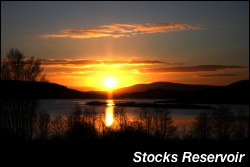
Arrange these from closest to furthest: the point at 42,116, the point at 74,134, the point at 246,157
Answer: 1. the point at 246,157
2. the point at 74,134
3. the point at 42,116

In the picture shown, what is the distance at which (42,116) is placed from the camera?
184 ft

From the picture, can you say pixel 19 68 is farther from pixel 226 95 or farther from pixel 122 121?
pixel 226 95

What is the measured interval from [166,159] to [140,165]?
1.68 meters

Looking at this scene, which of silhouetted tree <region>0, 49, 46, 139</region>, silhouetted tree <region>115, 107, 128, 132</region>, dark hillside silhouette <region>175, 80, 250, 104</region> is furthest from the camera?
dark hillside silhouette <region>175, 80, 250, 104</region>

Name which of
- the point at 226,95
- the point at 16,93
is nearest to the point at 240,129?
the point at 16,93

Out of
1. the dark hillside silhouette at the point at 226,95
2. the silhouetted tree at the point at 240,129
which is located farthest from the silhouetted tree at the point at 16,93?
the dark hillside silhouette at the point at 226,95

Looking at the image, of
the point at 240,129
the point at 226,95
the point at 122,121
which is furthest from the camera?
the point at 226,95

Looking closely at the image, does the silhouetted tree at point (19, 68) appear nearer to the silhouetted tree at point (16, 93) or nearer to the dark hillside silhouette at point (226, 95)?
the silhouetted tree at point (16, 93)

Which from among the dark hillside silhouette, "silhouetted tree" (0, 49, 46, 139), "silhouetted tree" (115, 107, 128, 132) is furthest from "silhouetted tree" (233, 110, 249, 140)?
the dark hillside silhouette

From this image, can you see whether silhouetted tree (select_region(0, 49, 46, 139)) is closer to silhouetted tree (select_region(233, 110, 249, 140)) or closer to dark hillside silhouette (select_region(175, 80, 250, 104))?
silhouetted tree (select_region(233, 110, 249, 140))

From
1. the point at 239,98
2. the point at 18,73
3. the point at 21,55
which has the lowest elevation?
the point at 239,98

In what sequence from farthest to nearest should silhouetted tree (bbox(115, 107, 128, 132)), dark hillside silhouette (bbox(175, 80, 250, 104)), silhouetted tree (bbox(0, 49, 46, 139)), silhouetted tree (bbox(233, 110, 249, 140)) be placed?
dark hillside silhouette (bbox(175, 80, 250, 104)), silhouetted tree (bbox(233, 110, 249, 140)), silhouetted tree (bbox(0, 49, 46, 139)), silhouetted tree (bbox(115, 107, 128, 132))

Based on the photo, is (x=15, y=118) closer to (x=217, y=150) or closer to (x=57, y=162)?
(x=57, y=162)

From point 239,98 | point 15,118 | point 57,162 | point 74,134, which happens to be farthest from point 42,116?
point 239,98
